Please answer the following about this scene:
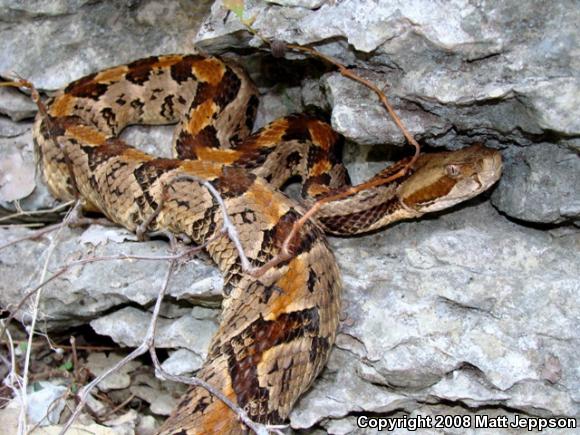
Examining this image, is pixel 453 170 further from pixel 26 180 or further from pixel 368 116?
pixel 26 180

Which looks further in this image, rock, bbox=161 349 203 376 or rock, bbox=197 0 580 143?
rock, bbox=161 349 203 376

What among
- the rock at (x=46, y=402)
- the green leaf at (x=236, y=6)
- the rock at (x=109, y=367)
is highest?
the green leaf at (x=236, y=6)

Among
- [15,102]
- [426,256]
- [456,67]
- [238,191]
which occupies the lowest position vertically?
[426,256]

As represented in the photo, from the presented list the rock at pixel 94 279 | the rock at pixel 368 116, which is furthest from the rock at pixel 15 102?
the rock at pixel 368 116

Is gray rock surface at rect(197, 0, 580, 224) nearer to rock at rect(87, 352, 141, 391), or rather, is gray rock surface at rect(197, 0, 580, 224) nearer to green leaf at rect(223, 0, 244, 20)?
green leaf at rect(223, 0, 244, 20)

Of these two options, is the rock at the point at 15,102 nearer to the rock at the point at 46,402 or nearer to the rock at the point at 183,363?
the rock at the point at 46,402

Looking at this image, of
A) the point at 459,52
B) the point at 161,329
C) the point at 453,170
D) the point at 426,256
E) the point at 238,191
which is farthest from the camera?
the point at 161,329

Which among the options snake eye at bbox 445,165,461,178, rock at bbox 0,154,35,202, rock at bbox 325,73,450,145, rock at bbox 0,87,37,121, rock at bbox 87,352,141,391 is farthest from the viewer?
rock at bbox 0,87,37,121

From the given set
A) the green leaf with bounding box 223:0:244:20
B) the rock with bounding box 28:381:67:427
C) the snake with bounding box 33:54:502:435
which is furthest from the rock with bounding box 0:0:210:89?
the rock with bounding box 28:381:67:427

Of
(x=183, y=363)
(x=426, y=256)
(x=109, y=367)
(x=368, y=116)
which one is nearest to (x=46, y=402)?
(x=109, y=367)
